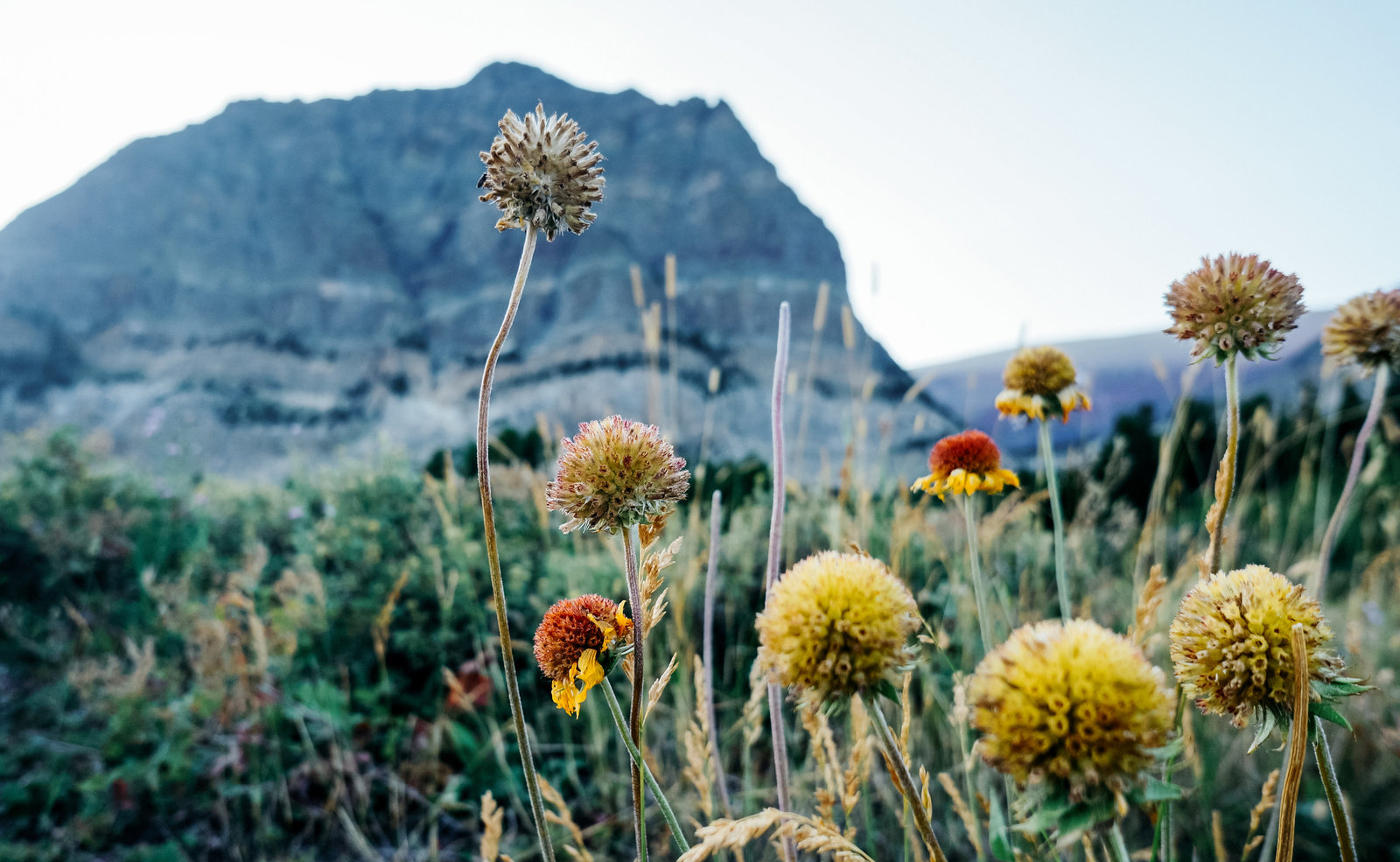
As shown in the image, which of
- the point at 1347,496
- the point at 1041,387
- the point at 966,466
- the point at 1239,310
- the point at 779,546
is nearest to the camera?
the point at 779,546

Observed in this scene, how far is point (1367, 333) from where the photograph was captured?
1.17 metres

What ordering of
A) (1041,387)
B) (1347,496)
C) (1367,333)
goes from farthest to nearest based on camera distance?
(1041,387), (1367,333), (1347,496)

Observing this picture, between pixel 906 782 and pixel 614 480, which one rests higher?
pixel 614 480

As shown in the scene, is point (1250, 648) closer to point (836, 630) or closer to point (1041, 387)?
point (836, 630)

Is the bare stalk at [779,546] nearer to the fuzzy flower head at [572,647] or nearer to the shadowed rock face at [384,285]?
the fuzzy flower head at [572,647]

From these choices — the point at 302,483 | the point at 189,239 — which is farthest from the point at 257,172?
the point at 302,483

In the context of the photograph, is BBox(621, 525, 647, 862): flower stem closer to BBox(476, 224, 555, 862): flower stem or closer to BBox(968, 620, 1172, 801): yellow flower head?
BBox(476, 224, 555, 862): flower stem

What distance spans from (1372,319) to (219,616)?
3.99 meters

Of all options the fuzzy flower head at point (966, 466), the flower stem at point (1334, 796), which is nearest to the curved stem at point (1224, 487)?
the flower stem at point (1334, 796)

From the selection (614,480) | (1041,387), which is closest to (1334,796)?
(614,480)

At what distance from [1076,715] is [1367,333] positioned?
120cm

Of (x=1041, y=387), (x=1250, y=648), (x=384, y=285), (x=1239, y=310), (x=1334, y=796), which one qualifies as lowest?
(x=1334, y=796)

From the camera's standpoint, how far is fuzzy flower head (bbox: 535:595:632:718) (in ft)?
2.63

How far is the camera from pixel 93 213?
79.8 feet
